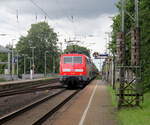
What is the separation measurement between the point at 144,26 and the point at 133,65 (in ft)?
13.8

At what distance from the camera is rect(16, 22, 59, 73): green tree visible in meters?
88.1

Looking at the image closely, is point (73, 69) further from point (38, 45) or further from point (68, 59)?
point (38, 45)

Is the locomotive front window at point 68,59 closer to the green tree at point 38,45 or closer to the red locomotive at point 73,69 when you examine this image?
the red locomotive at point 73,69

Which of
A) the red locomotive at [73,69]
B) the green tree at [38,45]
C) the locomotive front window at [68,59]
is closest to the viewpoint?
the red locomotive at [73,69]

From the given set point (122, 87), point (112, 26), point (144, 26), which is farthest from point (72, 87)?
point (122, 87)

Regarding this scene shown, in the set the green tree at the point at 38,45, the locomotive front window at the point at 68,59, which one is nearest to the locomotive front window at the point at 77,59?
the locomotive front window at the point at 68,59

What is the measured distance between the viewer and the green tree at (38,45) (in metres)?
88.1

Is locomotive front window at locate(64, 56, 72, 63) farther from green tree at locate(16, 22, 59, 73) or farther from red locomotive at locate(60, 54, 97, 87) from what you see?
green tree at locate(16, 22, 59, 73)

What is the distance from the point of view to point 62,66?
27703 mm

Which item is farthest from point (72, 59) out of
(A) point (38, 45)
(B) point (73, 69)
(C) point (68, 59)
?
(A) point (38, 45)

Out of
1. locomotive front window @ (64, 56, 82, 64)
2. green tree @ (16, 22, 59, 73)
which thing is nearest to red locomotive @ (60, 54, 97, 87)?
locomotive front window @ (64, 56, 82, 64)

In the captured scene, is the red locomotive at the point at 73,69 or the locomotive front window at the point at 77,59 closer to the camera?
the red locomotive at the point at 73,69

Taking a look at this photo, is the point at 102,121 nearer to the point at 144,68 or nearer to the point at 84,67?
the point at 144,68

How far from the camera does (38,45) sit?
88.5 metres
